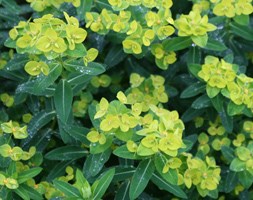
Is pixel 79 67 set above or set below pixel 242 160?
above

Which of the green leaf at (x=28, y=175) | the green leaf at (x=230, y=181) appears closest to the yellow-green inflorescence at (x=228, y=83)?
the green leaf at (x=230, y=181)

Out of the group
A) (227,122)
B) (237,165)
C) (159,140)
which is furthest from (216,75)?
(159,140)

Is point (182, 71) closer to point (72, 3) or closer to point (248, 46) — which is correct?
point (248, 46)

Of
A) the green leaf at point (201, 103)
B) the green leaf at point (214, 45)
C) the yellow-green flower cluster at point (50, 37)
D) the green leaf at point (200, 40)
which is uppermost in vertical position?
the yellow-green flower cluster at point (50, 37)

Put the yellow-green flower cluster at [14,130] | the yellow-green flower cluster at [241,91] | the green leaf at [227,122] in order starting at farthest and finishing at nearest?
the green leaf at [227,122], the yellow-green flower cluster at [241,91], the yellow-green flower cluster at [14,130]

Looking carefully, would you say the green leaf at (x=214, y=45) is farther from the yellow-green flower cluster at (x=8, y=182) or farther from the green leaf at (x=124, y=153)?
the yellow-green flower cluster at (x=8, y=182)

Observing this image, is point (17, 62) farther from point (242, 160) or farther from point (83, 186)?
point (242, 160)
